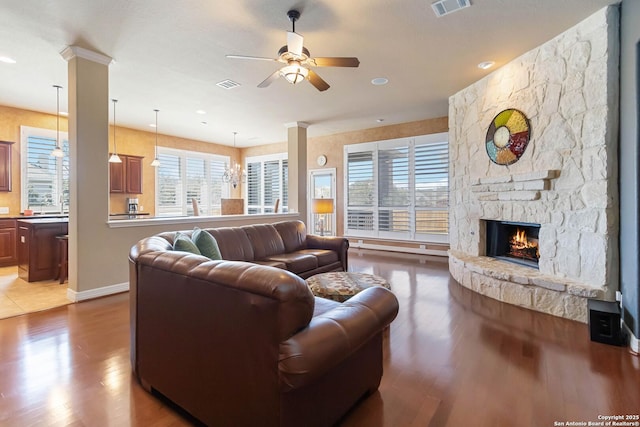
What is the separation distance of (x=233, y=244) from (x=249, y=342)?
2.65 meters

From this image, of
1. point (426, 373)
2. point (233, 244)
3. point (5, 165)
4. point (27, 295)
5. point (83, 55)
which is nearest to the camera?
point (426, 373)

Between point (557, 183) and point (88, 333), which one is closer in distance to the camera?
point (88, 333)

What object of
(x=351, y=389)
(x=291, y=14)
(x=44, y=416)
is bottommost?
Result: (x=44, y=416)

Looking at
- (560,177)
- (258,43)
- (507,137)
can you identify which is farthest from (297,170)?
(560,177)

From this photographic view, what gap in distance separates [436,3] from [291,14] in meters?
1.37

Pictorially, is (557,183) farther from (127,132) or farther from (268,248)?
(127,132)

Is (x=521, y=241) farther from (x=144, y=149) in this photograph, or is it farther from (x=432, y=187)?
(x=144, y=149)

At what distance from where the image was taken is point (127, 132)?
7645 millimetres

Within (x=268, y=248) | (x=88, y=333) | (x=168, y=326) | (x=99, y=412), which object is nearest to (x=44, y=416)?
(x=99, y=412)

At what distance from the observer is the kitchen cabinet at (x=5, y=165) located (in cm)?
575

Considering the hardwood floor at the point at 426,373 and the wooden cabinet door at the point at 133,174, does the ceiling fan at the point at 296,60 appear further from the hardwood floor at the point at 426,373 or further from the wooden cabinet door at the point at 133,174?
the wooden cabinet door at the point at 133,174

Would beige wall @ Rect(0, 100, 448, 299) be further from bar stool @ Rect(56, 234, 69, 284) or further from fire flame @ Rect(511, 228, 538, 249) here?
fire flame @ Rect(511, 228, 538, 249)

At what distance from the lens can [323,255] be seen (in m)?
4.46

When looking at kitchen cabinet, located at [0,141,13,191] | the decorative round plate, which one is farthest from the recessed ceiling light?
kitchen cabinet, located at [0,141,13,191]
